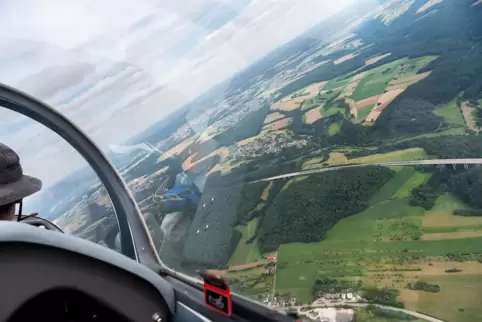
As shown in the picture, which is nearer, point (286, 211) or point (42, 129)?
point (286, 211)

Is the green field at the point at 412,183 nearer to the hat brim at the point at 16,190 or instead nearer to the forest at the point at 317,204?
the forest at the point at 317,204

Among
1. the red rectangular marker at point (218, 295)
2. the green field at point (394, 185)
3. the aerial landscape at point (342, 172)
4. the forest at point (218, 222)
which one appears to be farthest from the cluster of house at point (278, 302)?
the green field at point (394, 185)

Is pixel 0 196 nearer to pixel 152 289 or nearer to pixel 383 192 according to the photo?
pixel 152 289

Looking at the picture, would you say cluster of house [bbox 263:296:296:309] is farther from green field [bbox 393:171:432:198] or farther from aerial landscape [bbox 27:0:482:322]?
green field [bbox 393:171:432:198]

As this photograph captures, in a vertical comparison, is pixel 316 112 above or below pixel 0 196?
below

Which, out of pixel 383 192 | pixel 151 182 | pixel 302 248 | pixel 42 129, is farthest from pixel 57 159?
pixel 383 192

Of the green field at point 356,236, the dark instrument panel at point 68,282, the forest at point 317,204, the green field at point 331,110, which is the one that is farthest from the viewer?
the green field at point 331,110

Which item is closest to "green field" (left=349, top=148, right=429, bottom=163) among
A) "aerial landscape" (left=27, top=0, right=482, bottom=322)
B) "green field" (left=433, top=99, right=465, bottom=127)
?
"aerial landscape" (left=27, top=0, right=482, bottom=322)
